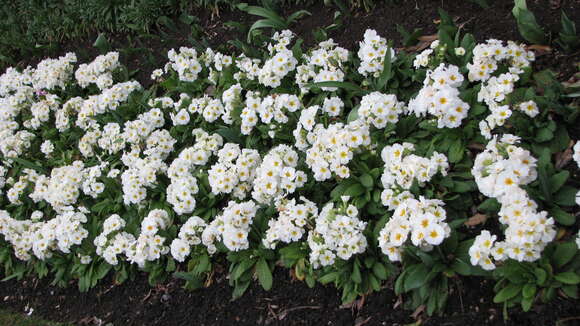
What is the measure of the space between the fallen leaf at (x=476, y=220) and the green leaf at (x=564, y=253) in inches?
19.4

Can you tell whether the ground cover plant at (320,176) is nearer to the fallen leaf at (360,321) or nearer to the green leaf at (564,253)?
the green leaf at (564,253)

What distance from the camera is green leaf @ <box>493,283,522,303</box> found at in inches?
113

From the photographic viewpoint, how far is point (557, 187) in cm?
308

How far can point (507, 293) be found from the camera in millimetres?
2893

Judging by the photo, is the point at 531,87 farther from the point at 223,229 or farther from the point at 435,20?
the point at 223,229

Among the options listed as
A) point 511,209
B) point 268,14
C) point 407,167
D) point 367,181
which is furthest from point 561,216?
point 268,14

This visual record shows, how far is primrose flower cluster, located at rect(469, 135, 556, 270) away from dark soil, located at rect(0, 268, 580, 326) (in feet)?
0.98

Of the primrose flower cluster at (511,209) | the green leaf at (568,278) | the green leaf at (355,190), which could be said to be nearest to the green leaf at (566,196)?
the primrose flower cluster at (511,209)

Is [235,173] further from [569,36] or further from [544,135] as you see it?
[569,36]

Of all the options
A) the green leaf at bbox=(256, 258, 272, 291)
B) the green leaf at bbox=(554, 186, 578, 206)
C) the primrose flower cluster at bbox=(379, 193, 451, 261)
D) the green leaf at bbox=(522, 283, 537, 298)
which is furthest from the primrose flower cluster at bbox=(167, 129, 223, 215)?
the green leaf at bbox=(554, 186, 578, 206)

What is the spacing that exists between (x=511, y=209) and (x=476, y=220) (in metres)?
0.48

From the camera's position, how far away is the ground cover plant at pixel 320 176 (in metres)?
3.07

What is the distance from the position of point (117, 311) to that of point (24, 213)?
1.79m

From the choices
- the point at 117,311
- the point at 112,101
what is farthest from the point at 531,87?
the point at 112,101
